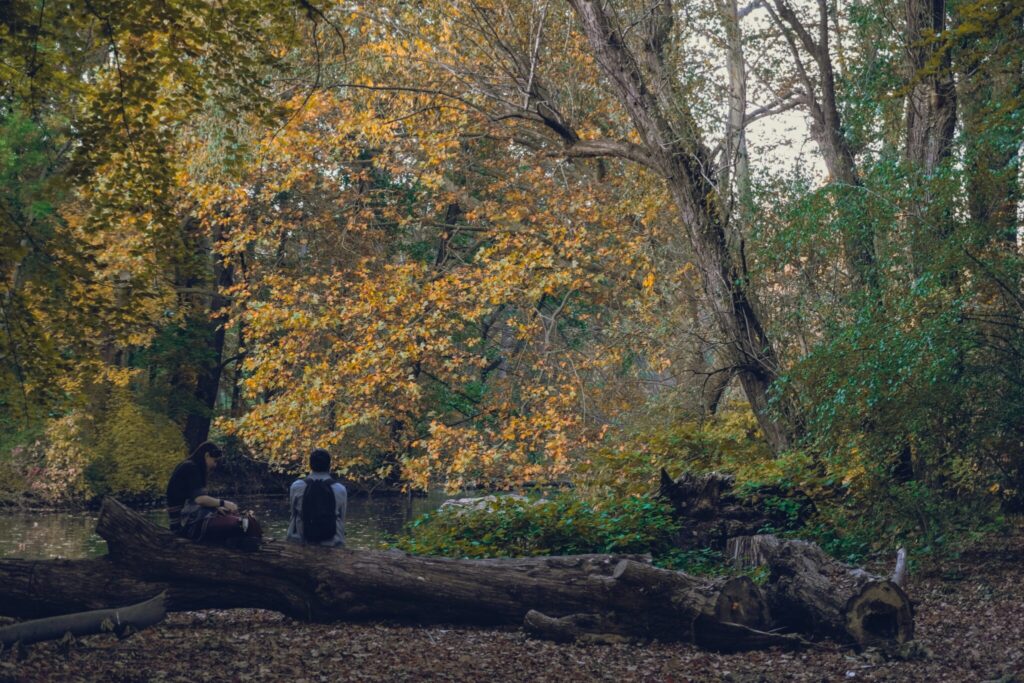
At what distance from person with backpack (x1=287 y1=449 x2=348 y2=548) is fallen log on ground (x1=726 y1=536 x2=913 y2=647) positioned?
366 centimetres

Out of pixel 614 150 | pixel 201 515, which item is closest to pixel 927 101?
pixel 614 150

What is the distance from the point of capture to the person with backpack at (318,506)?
8.85 metres

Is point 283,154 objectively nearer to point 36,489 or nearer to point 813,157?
point 813,157

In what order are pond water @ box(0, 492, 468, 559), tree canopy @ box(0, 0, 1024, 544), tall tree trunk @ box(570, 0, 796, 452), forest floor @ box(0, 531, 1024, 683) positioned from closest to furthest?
1. forest floor @ box(0, 531, 1024, 683)
2. tree canopy @ box(0, 0, 1024, 544)
3. tall tree trunk @ box(570, 0, 796, 452)
4. pond water @ box(0, 492, 468, 559)

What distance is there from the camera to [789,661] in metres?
7.79

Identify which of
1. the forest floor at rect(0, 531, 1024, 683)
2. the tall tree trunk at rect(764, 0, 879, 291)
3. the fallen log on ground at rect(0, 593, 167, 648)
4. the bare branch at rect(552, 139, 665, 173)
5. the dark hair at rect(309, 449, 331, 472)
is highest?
the tall tree trunk at rect(764, 0, 879, 291)

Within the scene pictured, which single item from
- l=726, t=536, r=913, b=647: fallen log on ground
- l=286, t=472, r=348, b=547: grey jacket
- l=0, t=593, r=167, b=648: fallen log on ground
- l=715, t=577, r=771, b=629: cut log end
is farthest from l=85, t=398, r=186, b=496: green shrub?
l=726, t=536, r=913, b=647: fallen log on ground

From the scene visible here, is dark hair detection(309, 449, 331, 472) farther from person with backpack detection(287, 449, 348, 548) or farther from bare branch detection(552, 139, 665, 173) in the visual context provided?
bare branch detection(552, 139, 665, 173)

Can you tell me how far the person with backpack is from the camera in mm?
8852

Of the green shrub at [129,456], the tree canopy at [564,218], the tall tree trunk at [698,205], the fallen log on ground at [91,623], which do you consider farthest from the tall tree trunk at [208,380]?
the fallen log on ground at [91,623]

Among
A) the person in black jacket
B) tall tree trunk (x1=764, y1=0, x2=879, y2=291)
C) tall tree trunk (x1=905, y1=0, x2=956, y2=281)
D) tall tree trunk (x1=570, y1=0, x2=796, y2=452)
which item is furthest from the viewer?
tall tree trunk (x1=764, y1=0, x2=879, y2=291)

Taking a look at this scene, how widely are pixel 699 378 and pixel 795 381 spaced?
596cm

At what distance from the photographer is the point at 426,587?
28.6 ft

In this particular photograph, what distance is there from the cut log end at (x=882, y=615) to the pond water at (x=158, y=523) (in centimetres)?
859
